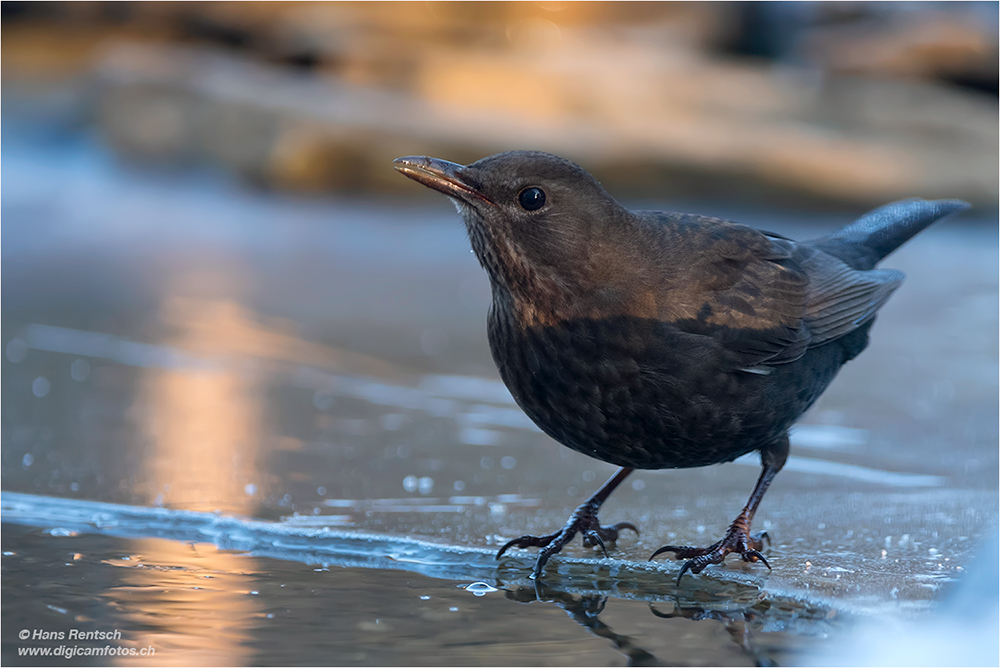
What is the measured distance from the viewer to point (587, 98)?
439 inches

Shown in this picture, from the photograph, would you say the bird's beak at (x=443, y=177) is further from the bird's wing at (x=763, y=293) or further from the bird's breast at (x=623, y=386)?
the bird's wing at (x=763, y=293)

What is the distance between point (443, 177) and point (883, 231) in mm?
2085

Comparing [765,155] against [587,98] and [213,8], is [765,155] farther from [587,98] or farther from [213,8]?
[213,8]

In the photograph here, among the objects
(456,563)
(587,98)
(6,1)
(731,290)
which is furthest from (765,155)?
(6,1)

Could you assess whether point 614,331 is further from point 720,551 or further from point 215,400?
point 215,400

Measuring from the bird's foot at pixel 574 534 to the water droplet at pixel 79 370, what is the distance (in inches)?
109

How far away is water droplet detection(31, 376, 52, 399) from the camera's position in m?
4.67

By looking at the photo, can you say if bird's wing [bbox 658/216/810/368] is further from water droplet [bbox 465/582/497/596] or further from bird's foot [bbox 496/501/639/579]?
water droplet [bbox 465/582/497/596]

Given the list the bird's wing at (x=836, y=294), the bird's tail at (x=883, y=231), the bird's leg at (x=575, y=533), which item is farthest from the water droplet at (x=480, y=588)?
the bird's tail at (x=883, y=231)

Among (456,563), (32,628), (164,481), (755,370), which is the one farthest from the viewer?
(164,481)

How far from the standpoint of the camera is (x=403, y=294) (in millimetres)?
7035

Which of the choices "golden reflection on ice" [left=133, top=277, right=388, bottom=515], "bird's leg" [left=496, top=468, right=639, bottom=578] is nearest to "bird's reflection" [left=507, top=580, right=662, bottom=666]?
"bird's leg" [left=496, top=468, right=639, bottom=578]

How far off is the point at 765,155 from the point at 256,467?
7.53m

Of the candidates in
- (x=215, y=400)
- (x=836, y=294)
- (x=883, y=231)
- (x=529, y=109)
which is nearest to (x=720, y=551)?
(x=836, y=294)
